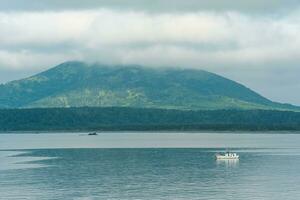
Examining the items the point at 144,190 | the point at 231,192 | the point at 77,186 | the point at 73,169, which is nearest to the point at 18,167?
the point at 73,169

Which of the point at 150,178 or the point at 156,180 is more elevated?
the point at 150,178

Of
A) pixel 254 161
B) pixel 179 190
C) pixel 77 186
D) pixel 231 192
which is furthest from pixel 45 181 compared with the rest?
pixel 254 161

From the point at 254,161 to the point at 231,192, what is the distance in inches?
2319

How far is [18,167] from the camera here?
13612 cm

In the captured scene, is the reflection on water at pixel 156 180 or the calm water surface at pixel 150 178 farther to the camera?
the calm water surface at pixel 150 178

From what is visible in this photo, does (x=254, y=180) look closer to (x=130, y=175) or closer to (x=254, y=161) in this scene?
(x=130, y=175)

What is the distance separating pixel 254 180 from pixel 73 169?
3766 centimetres

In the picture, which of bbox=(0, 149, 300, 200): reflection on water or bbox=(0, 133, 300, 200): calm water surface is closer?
bbox=(0, 149, 300, 200): reflection on water

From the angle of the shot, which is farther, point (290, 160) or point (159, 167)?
point (290, 160)

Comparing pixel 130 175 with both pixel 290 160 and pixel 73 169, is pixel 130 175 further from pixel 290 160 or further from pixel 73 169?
pixel 290 160

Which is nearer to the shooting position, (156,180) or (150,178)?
(156,180)

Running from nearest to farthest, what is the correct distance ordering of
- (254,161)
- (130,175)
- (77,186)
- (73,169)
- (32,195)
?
(32,195) < (77,186) < (130,175) < (73,169) < (254,161)

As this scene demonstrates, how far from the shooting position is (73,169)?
129 meters

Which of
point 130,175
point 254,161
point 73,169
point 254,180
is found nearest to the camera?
point 254,180
